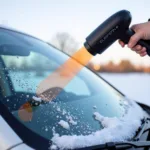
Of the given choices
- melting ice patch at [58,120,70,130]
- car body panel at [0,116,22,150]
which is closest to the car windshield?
melting ice patch at [58,120,70,130]

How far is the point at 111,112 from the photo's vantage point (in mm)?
2094

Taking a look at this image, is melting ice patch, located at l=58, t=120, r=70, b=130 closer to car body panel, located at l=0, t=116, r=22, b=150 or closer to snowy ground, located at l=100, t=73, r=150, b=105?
car body panel, located at l=0, t=116, r=22, b=150

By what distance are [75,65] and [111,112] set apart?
0.63m

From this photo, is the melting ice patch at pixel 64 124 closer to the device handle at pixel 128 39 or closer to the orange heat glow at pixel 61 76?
the orange heat glow at pixel 61 76

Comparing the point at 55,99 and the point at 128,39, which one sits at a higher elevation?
the point at 128,39

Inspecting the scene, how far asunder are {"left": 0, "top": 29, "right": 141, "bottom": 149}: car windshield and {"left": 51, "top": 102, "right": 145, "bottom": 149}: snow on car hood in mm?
46

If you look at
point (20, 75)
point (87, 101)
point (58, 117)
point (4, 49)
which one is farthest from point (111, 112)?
point (4, 49)

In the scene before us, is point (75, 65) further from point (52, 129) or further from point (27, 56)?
point (52, 129)

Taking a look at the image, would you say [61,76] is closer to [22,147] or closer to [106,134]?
[106,134]

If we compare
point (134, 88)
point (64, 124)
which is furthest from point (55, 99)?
point (134, 88)

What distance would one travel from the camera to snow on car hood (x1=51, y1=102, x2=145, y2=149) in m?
1.52

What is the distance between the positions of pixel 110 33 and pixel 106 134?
1.78ft

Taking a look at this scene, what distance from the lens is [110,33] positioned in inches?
67.6

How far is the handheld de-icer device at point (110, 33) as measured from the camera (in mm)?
1703
